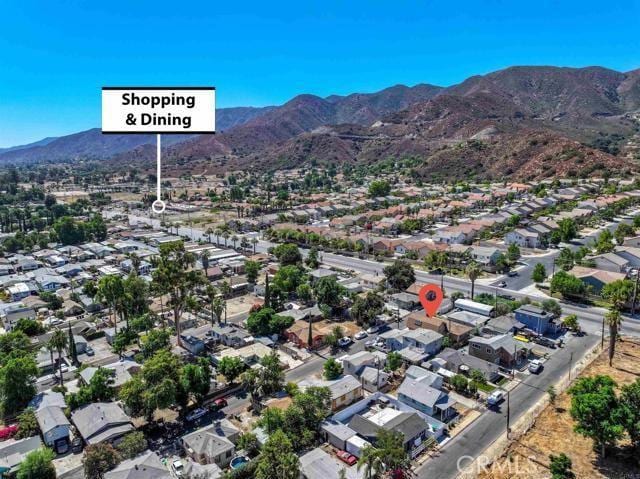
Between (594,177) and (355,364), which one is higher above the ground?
(594,177)

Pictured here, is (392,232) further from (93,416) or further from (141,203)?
(141,203)

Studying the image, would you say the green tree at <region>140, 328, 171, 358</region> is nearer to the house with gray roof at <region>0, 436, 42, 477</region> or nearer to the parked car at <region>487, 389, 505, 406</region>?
the house with gray roof at <region>0, 436, 42, 477</region>

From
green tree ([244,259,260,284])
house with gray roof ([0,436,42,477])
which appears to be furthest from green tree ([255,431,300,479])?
green tree ([244,259,260,284])

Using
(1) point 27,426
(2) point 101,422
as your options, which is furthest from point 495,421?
(1) point 27,426

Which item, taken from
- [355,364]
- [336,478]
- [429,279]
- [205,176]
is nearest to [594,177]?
[429,279]

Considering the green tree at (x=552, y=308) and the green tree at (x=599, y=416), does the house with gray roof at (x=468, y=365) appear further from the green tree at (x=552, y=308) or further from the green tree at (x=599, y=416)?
the green tree at (x=552, y=308)

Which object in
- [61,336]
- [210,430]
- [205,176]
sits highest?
[205,176]
